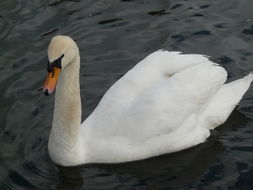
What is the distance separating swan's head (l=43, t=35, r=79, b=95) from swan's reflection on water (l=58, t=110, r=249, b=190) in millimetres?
1446

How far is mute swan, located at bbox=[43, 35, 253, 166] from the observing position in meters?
7.48

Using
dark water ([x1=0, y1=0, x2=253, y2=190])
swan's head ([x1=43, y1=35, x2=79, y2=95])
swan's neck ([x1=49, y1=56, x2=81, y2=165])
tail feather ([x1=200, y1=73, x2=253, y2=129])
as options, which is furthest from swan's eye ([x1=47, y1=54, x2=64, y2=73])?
tail feather ([x1=200, y1=73, x2=253, y2=129])

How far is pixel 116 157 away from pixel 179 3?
4.55 metres

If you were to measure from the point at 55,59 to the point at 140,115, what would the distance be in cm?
139

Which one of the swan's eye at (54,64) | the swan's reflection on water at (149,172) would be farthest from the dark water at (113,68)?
the swan's eye at (54,64)

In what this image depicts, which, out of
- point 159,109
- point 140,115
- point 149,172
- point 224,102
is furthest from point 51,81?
point 224,102

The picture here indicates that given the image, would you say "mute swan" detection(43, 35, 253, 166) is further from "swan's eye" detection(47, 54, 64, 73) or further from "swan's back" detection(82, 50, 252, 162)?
"swan's eye" detection(47, 54, 64, 73)

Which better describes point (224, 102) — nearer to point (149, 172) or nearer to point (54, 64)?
point (149, 172)

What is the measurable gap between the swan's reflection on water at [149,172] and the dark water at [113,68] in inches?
0.5

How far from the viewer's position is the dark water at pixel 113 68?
298 inches

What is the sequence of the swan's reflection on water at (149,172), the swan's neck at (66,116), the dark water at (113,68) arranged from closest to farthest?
1. the swan's neck at (66,116)
2. the swan's reflection on water at (149,172)
3. the dark water at (113,68)

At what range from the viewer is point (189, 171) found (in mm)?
7684

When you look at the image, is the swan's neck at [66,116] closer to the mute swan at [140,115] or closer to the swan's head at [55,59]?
the mute swan at [140,115]

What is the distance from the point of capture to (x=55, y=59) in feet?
21.8
